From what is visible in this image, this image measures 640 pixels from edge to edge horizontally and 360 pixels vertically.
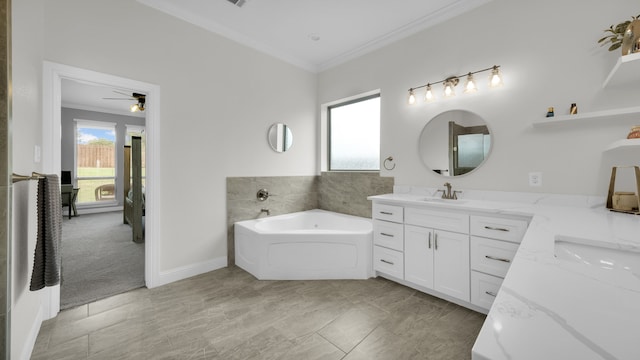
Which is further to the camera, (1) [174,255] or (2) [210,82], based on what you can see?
(2) [210,82]

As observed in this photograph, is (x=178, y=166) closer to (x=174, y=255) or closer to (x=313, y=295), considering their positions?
(x=174, y=255)

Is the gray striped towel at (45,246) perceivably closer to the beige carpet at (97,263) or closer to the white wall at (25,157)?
the white wall at (25,157)

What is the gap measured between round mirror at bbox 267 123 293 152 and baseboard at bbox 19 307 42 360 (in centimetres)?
259

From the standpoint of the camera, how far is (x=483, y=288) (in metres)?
2.02

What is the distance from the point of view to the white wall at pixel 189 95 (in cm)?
223

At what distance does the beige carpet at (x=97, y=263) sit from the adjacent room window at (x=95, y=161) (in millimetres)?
1755

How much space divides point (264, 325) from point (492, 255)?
70.3 inches

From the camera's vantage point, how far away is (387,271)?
8.65ft

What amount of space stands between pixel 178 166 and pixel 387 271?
2390 mm

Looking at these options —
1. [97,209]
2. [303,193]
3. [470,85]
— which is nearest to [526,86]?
[470,85]

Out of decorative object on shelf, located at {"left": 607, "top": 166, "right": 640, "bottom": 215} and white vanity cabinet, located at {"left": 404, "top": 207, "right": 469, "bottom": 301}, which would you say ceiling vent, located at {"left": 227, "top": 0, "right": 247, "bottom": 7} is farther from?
decorative object on shelf, located at {"left": 607, "top": 166, "right": 640, "bottom": 215}

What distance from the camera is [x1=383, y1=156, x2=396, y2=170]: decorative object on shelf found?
3.19 m

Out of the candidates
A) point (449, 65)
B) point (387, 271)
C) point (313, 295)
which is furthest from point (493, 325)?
point (449, 65)

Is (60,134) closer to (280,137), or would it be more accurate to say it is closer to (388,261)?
(280,137)
